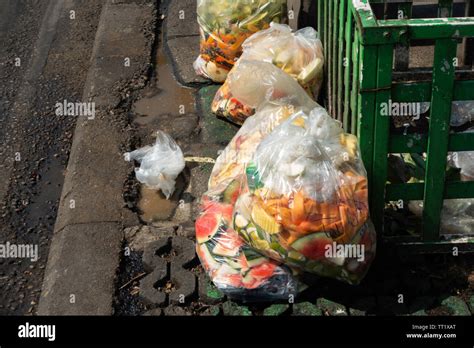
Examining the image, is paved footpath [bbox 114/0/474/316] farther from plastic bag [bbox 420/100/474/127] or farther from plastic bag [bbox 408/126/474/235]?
plastic bag [bbox 420/100/474/127]

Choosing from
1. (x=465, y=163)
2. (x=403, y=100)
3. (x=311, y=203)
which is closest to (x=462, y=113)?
(x=465, y=163)

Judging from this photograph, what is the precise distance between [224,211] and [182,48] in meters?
2.57

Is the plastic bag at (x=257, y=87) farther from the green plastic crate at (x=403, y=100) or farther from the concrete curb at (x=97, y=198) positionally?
the concrete curb at (x=97, y=198)

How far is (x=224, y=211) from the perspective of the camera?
11.4 feet

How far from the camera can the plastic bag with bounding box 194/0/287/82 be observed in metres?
4.78

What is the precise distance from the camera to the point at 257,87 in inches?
166

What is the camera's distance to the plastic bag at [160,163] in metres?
4.15

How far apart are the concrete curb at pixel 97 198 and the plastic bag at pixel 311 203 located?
78 centimetres

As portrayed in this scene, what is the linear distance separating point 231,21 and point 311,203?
2.10 meters

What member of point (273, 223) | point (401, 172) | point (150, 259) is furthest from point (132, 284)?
point (401, 172)

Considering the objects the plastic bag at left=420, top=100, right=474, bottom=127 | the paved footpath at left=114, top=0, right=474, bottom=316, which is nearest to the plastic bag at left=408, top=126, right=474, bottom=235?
the paved footpath at left=114, top=0, right=474, bottom=316

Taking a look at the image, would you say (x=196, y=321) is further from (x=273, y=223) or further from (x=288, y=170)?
(x=288, y=170)

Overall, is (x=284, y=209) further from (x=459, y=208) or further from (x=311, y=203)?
(x=459, y=208)

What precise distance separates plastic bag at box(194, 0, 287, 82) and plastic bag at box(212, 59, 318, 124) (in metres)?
0.43
